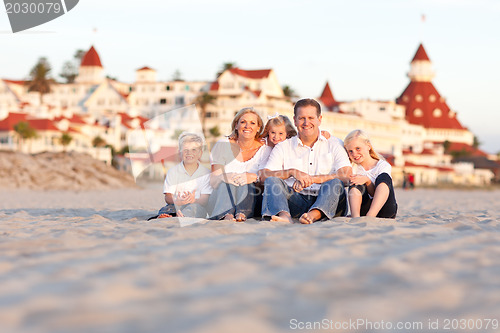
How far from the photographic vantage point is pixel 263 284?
311cm

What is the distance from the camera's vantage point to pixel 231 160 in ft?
20.7

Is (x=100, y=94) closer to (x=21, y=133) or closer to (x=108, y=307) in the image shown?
(x=21, y=133)

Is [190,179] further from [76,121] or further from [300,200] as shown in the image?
[76,121]

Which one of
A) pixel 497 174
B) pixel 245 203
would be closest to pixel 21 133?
pixel 245 203

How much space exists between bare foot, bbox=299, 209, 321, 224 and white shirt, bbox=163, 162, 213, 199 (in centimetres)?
109

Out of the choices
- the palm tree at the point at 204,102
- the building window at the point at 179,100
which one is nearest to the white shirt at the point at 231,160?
the palm tree at the point at 204,102

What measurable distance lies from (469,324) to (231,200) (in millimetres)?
3795

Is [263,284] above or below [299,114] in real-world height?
below

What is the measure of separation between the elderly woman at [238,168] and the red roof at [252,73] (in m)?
71.0

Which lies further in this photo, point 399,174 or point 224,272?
point 399,174

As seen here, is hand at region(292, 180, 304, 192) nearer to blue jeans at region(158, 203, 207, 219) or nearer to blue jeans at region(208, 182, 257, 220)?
blue jeans at region(208, 182, 257, 220)

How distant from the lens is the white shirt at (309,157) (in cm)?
624

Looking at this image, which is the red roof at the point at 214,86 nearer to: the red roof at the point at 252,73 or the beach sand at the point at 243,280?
the red roof at the point at 252,73

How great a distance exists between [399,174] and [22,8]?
56.2 m
